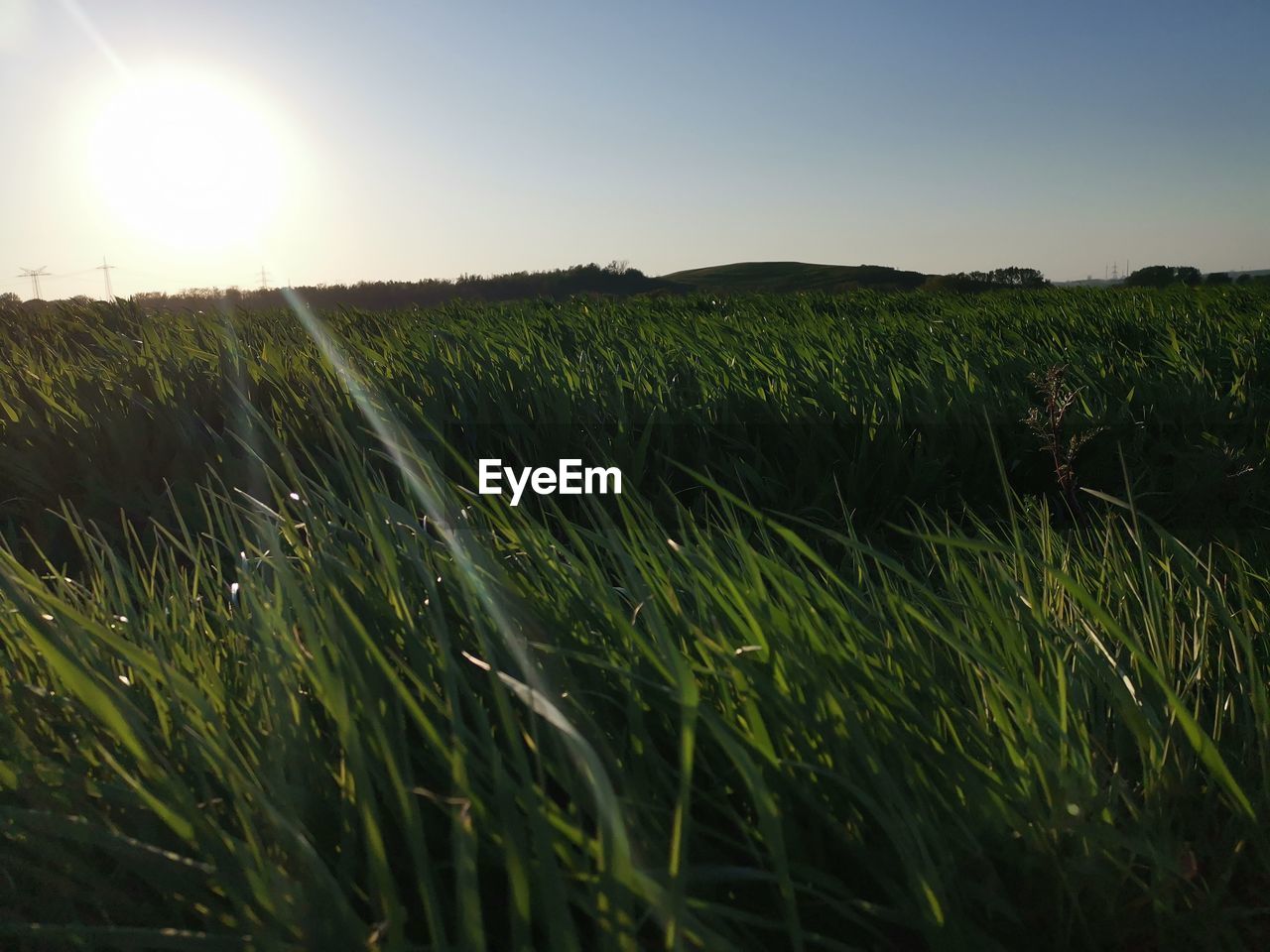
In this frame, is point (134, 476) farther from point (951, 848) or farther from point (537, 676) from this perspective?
point (951, 848)

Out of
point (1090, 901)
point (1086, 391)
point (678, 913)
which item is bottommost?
point (1090, 901)

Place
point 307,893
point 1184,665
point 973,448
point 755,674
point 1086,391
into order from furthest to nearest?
point 1086,391 → point 973,448 → point 1184,665 → point 755,674 → point 307,893

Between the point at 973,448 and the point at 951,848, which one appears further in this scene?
the point at 973,448

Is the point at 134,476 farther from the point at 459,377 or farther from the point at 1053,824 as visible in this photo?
the point at 1053,824

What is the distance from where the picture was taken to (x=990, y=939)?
0.69m

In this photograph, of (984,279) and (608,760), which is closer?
(608,760)

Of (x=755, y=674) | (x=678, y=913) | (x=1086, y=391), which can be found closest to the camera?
(x=678, y=913)

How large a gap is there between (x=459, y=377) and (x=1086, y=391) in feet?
6.53

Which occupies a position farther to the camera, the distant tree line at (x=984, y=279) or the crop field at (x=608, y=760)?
the distant tree line at (x=984, y=279)

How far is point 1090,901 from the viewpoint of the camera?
2.47 feet

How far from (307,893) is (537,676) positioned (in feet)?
0.90

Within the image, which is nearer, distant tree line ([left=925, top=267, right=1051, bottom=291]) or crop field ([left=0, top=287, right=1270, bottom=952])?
crop field ([left=0, top=287, right=1270, bottom=952])

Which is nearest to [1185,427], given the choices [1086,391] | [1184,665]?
[1086,391]

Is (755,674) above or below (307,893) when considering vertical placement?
above
